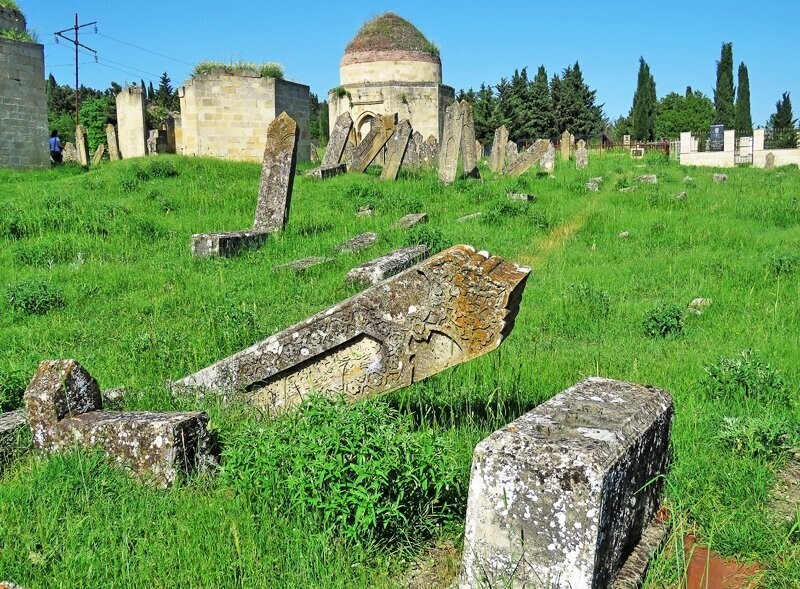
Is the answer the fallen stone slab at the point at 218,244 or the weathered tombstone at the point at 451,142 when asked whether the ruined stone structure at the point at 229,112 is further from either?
the fallen stone slab at the point at 218,244

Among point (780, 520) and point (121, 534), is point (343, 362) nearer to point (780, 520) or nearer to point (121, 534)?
point (121, 534)

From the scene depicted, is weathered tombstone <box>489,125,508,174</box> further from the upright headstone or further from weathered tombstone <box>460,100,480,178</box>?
the upright headstone

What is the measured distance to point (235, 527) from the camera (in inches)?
115

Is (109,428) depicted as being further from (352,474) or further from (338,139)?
(338,139)

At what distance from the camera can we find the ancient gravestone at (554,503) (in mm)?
2434

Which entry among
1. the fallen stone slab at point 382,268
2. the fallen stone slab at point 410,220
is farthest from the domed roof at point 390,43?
the fallen stone slab at point 382,268

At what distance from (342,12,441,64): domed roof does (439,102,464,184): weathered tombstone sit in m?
19.0

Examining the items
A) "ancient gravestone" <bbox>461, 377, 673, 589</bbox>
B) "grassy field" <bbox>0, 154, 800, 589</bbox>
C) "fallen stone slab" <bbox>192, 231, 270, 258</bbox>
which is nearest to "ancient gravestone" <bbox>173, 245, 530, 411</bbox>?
"grassy field" <bbox>0, 154, 800, 589</bbox>

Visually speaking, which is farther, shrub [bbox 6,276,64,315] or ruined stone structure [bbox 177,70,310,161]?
ruined stone structure [bbox 177,70,310,161]

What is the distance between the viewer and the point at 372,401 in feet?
12.0

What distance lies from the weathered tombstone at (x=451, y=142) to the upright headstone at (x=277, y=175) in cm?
537

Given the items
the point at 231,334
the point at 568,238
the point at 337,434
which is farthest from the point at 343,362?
the point at 568,238

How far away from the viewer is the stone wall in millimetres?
20562

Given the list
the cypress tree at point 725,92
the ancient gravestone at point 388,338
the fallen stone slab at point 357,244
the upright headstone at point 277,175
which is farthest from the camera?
the cypress tree at point 725,92
